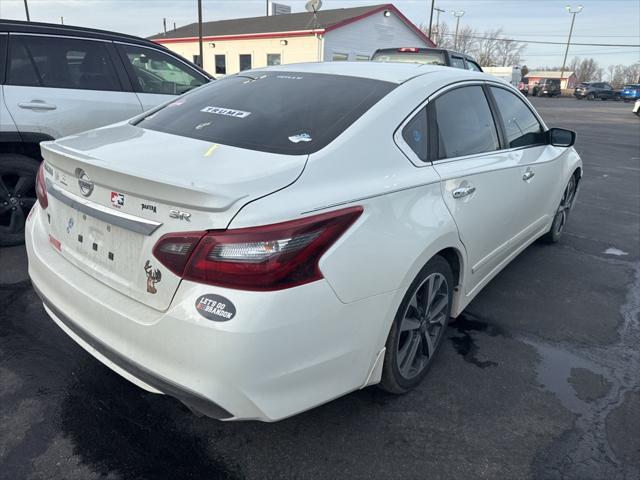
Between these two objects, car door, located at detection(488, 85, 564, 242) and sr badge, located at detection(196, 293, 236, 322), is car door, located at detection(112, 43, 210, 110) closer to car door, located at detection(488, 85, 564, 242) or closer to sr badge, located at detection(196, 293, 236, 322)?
car door, located at detection(488, 85, 564, 242)

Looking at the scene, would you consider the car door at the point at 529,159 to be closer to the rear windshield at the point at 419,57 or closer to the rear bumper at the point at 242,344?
the rear bumper at the point at 242,344

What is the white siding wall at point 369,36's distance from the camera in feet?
88.0

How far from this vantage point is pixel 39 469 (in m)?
2.08

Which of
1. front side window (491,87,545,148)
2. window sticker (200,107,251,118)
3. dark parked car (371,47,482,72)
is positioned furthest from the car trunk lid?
dark parked car (371,47,482,72)

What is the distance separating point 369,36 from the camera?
28844 millimetres

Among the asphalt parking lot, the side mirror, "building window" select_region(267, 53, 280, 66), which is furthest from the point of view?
"building window" select_region(267, 53, 280, 66)

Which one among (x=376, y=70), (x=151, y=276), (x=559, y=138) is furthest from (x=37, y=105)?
(x=559, y=138)

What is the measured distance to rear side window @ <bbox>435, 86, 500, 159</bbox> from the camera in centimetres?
277

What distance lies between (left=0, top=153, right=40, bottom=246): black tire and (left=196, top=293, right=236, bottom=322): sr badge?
339cm

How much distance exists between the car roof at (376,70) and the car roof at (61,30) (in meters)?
2.28

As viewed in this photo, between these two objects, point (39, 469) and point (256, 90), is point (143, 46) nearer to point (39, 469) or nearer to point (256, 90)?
point (256, 90)

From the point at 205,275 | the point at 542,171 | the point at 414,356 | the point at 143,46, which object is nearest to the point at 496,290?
the point at 542,171

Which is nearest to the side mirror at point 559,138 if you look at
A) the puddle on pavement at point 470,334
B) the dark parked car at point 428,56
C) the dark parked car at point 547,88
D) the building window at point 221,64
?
the puddle on pavement at point 470,334

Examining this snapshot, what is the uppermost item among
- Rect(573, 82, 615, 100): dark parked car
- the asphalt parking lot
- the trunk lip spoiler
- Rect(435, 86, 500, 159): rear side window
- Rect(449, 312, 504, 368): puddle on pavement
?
Rect(435, 86, 500, 159): rear side window
